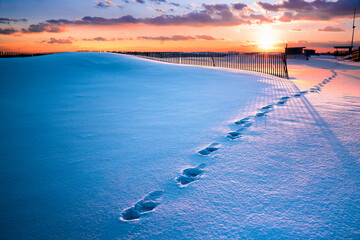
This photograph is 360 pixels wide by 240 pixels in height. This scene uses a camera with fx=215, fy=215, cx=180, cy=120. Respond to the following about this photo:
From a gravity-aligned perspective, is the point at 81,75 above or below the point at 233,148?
above

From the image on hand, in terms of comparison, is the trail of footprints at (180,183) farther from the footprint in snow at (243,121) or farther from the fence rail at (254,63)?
the fence rail at (254,63)

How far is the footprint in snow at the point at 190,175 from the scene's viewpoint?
6.30 feet

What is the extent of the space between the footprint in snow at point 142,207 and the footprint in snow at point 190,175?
0.77 feet

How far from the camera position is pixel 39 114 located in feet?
12.5

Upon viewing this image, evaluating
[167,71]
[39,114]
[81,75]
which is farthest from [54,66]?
[39,114]

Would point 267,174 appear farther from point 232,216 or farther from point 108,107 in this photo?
point 108,107

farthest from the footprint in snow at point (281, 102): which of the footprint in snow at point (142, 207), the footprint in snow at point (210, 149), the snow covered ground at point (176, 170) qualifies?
the footprint in snow at point (142, 207)

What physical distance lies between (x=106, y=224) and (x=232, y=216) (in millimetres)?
849

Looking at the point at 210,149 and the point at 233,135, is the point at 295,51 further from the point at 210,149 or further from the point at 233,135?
the point at 210,149

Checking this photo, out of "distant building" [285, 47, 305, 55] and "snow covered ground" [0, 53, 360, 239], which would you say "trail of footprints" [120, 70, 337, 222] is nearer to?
"snow covered ground" [0, 53, 360, 239]

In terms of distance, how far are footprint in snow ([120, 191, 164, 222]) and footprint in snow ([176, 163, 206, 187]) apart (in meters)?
0.23

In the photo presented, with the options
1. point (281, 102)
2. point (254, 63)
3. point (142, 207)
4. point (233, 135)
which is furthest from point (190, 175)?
point (254, 63)

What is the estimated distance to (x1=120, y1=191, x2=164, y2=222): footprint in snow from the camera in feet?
4.91

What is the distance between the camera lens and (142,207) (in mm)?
1590
